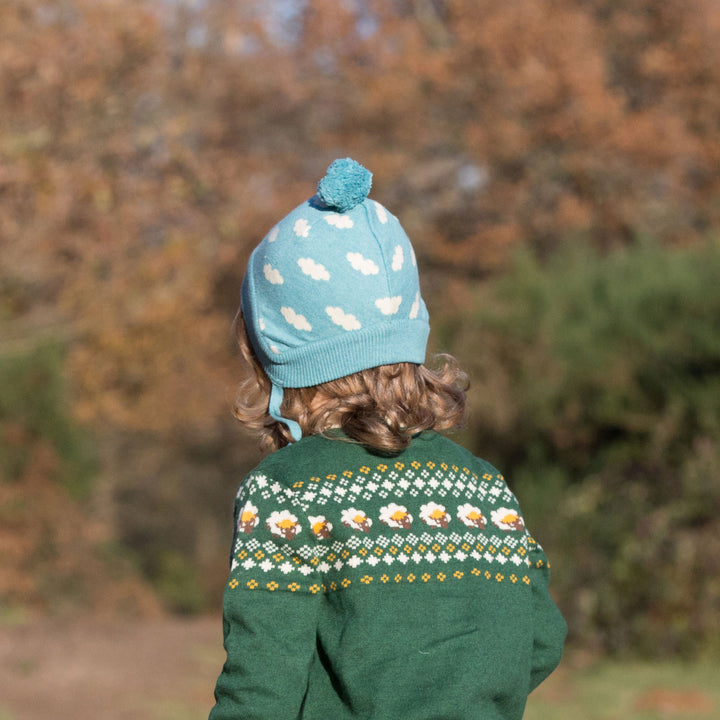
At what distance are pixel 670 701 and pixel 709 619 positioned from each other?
3.38 ft

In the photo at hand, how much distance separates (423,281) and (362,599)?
12.6 metres

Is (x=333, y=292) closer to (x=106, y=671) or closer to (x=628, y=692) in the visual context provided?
(x=628, y=692)

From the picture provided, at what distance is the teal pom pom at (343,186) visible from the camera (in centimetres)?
187

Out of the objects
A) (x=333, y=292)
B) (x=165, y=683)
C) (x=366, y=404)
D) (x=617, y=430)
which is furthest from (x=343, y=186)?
(x=617, y=430)

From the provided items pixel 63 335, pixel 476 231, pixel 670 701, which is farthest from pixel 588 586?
pixel 476 231

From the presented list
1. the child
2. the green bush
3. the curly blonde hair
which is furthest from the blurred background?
the child

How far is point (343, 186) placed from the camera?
1.87m

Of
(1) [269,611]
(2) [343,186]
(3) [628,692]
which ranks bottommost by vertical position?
(3) [628,692]

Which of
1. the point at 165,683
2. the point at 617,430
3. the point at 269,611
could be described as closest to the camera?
the point at 269,611

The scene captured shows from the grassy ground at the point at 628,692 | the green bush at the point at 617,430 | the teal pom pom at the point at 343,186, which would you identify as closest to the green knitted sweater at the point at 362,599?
the teal pom pom at the point at 343,186

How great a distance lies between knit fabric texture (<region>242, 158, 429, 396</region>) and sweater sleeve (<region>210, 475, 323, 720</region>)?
274 mm

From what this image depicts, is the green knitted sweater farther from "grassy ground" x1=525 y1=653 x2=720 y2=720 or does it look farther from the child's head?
"grassy ground" x1=525 y1=653 x2=720 y2=720

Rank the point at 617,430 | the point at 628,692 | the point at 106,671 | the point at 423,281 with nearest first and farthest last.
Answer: the point at 628,692 < the point at 106,671 < the point at 617,430 < the point at 423,281

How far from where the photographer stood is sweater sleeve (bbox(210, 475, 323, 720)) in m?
1.63
